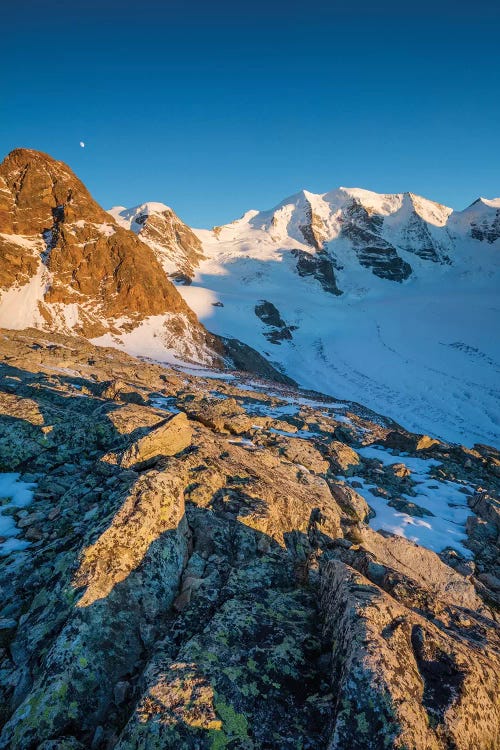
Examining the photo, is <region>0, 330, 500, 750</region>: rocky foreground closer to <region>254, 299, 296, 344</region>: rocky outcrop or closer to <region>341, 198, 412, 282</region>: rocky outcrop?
<region>254, 299, 296, 344</region>: rocky outcrop

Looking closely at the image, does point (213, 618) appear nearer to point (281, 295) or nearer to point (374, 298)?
point (281, 295)

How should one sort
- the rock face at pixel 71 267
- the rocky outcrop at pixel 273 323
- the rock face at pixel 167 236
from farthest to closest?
the rock face at pixel 167 236 < the rocky outcrop at pixel 273 323 < the rock face at pixel 71 267

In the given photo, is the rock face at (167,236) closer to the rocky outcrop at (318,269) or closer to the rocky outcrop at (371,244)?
the rocky outcrop at (318,269)

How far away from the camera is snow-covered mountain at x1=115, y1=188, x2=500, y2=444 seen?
63.4 m

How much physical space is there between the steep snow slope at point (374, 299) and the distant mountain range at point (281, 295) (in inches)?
19.0

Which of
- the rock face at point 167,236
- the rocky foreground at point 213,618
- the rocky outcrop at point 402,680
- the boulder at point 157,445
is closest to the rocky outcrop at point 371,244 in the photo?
the rock face at point 167,236

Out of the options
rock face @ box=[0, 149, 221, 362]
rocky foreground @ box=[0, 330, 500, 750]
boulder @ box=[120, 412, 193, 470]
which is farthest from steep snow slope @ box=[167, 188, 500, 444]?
rocky foreground @ box=[0, 330, 500, 750]

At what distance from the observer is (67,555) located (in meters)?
4.95

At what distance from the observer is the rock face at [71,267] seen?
176 feet

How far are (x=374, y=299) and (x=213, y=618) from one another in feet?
459

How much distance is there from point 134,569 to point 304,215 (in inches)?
7670

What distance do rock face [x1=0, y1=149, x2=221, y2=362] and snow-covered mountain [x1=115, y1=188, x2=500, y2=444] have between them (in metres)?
22.3

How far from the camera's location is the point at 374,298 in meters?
134

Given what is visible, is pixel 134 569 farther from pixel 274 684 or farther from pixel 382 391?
pixel 382 391
